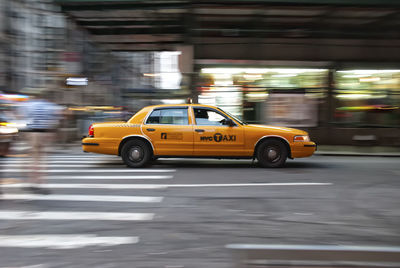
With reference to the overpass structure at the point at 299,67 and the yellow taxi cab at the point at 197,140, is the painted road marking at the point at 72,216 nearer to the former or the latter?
the yellow taxi cab at the point at 197,140

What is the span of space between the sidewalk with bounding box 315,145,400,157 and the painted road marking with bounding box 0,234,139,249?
36.2ft

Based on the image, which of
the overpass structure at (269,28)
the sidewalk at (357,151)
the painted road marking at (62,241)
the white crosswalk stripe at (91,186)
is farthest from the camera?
the overpass structure at (269,28)

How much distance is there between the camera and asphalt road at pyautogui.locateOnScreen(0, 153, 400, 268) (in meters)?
3.78

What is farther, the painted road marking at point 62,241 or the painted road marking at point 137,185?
the painted road marking at point 137,185

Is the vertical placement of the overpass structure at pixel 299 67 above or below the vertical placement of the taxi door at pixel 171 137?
above

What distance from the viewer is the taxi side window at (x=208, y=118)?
979 centimetres

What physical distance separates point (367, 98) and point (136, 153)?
11.3m

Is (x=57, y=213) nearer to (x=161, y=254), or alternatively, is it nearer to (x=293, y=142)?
(x=161, y=254)

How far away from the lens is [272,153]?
31.9 ft

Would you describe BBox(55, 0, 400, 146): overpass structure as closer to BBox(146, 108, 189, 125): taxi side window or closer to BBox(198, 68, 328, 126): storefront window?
BBox(198, 68, 328, 126): storefront window

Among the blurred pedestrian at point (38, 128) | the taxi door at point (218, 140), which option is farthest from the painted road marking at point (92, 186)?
the taxi door at point (218, 140)

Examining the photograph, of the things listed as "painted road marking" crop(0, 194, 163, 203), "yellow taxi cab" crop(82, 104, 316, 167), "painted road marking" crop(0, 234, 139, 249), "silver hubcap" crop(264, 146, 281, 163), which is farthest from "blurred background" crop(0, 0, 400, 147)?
"painted road marking" crop(0, 234, 139, 249)

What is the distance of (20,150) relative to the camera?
1498cm

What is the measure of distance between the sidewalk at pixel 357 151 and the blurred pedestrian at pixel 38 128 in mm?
9995
